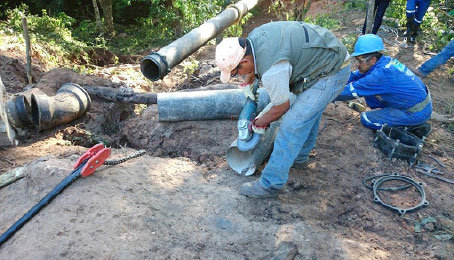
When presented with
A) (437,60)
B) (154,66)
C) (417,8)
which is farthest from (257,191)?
(417,8)

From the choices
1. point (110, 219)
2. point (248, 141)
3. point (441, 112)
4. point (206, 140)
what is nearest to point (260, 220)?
point (248, 141)

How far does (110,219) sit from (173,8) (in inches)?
314

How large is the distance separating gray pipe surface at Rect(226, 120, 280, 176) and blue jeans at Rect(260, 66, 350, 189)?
1.37 ft

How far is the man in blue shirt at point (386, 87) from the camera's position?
4160 mm

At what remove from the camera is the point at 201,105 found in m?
4.68

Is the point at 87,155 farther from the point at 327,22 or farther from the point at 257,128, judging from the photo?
the point at 327,22

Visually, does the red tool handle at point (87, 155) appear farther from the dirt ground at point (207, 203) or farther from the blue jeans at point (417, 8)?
the blue jeans at point (417, 8)

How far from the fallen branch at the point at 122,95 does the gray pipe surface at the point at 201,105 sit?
1.72 feet

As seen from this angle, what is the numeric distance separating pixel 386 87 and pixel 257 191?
208cm

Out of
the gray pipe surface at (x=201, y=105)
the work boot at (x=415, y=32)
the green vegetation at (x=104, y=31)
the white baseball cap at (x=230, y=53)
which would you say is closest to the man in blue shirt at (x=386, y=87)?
the gray pipe surface at (x=201, y=105)

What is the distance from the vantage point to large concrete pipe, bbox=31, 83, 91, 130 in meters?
4.71

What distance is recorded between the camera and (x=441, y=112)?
18.2ft

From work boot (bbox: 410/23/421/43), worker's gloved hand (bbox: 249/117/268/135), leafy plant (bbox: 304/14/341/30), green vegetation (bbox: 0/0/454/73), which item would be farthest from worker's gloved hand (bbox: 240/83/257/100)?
leafy plant (bbox: 304/14/341/30)

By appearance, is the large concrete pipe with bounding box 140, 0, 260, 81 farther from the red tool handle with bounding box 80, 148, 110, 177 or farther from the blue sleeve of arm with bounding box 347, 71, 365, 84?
the blue sleeve of arm with bounding box 347, 71, 365, 84
